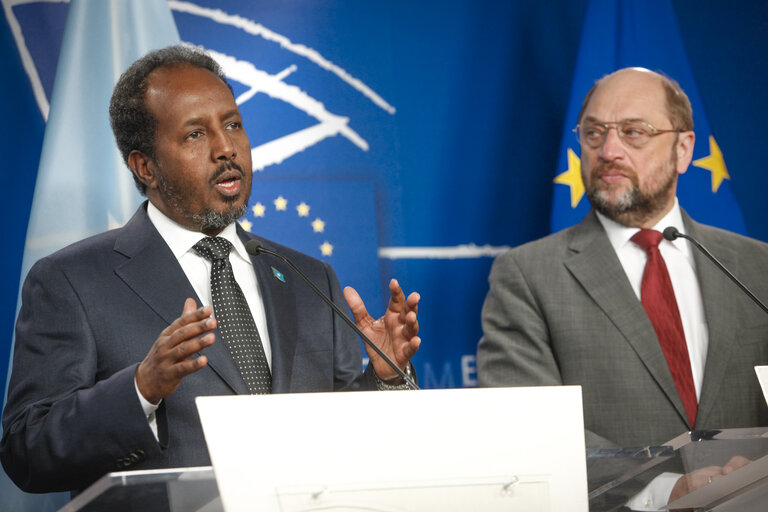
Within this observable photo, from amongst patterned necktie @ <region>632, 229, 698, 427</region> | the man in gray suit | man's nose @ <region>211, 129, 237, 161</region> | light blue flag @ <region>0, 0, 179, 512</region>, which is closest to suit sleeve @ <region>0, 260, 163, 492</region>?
man's nose @ <region>211, 129, 237, 161</region>

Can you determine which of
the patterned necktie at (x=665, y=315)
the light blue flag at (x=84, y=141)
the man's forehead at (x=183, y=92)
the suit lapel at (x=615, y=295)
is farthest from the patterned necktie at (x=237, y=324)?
the patterned necktie at (x=665, y=315)

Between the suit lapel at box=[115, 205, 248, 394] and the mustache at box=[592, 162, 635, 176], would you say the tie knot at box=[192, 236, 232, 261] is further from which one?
the mustache at box=[592, 162, 635, 176]

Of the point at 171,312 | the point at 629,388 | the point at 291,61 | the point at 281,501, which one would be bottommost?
the point at 629,388

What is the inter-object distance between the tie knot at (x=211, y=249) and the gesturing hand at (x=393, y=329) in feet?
1.29

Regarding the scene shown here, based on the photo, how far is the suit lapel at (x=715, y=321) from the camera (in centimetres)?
281

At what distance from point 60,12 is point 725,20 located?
298cm

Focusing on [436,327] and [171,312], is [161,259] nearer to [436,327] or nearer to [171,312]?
[171,312]

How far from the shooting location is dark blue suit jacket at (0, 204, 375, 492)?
186 centimetres

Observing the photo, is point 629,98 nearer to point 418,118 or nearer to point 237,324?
point 418,118

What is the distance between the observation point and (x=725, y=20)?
13.9ft

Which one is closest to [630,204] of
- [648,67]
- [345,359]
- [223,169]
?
[648,67]

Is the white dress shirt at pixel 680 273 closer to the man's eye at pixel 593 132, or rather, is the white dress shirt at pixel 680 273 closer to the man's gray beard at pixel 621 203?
the man's gray beard at pixel 621 203

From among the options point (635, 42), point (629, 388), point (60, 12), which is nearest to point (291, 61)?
point (60, 12)

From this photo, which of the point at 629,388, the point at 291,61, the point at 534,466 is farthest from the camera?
the point at 291,61
